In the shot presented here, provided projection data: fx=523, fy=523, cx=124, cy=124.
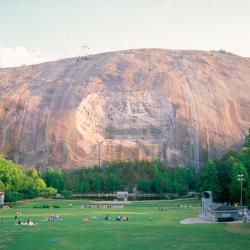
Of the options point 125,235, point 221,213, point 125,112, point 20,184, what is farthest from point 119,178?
point 125,235

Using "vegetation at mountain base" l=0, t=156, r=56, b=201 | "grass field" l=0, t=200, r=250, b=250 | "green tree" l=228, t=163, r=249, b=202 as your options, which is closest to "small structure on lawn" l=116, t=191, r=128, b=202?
"vegetation at mountain base" l=0, t=156, r=56, b=201

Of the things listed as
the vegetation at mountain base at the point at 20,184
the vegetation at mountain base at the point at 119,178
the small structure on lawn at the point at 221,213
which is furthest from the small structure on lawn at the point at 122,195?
the small structure on lawn at the point at 221,213

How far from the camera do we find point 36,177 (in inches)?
2579

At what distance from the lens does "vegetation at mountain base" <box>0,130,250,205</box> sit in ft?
194

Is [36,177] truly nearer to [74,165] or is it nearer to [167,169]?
[74,165]

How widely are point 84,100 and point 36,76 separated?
14476 mm

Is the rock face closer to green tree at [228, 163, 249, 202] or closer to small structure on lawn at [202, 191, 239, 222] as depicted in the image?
green tree at [228, 163, 249, 202]

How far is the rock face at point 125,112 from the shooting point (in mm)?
81312

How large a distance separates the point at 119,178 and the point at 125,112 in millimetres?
17048

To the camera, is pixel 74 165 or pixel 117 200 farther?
pixel 74 165

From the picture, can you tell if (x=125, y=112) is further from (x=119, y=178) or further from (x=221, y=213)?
(x=221, y=213)

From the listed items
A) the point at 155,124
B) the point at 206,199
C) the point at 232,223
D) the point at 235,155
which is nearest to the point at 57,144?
the point at 155,124

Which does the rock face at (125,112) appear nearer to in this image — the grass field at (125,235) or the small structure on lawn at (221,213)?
the small structure on lawn at (221,213)

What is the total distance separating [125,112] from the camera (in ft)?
282
